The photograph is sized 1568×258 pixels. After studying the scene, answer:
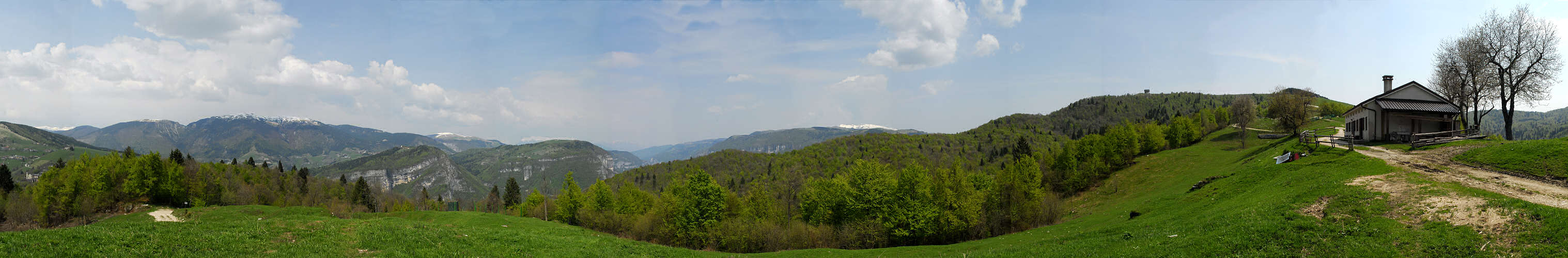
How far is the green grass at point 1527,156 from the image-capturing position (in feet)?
83.7

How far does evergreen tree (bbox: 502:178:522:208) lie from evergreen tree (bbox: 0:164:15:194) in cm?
7028

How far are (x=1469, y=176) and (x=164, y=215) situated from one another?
130 m

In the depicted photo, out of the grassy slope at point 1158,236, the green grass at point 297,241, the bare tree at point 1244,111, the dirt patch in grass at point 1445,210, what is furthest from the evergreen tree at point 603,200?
the bare tree at point 1244,111

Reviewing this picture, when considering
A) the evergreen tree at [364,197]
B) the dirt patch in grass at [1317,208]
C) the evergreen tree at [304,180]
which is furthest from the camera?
the evergreen tree at [304,180]

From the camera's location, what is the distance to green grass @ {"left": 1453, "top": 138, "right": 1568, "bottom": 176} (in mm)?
25516

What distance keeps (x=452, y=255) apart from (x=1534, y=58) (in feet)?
255

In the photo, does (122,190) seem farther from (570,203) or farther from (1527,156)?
(1527,156)

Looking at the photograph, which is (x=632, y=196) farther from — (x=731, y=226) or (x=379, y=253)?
(x=379, y=253)

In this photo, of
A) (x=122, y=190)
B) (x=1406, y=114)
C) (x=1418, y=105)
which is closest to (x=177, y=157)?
(x=122, y=190)

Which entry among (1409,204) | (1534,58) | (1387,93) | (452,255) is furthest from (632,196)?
(1534,58)

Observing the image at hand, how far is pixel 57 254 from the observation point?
46.6 feet

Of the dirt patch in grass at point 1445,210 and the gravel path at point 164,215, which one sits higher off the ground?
the dirt patch in grass at point 1445,210

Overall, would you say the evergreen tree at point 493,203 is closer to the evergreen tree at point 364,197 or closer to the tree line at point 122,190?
the evergreen tree at point 364,197

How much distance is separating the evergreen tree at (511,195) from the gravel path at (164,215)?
162 ft
